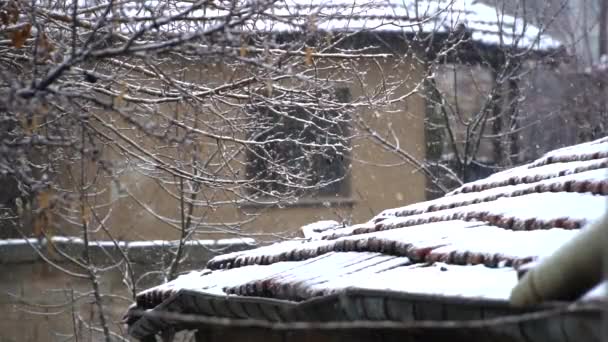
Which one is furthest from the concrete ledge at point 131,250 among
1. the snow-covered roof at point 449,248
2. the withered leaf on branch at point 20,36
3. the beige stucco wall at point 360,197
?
the withered leaf on branch at point 20,36

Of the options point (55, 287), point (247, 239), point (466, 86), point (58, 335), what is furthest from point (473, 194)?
point (466, 86)

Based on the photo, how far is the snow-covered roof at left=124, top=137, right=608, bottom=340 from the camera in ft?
11.1

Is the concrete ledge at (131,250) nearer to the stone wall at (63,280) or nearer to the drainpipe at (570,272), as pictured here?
the stone wall at (63,280)

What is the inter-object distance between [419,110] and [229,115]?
5.85m

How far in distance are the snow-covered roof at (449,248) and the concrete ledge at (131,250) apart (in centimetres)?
521

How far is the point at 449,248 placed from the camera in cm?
386

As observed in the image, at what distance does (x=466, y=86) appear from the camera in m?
17.9

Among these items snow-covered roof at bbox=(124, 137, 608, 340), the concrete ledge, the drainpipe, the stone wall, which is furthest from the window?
the drainpipe

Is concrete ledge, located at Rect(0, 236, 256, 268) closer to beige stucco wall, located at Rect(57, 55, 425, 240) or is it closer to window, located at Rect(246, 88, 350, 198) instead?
beige stucco wall, located at Rect(57, 55, 425, 240)

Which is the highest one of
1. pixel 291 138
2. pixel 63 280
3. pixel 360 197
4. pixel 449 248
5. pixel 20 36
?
pixel 20 36

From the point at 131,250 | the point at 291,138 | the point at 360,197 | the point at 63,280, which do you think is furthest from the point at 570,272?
the point at 360,197

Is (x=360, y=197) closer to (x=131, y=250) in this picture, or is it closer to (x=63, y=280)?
(x=131, y=250)

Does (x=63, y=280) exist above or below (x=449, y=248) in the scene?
below

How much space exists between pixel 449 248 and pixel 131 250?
8502 millimetres
